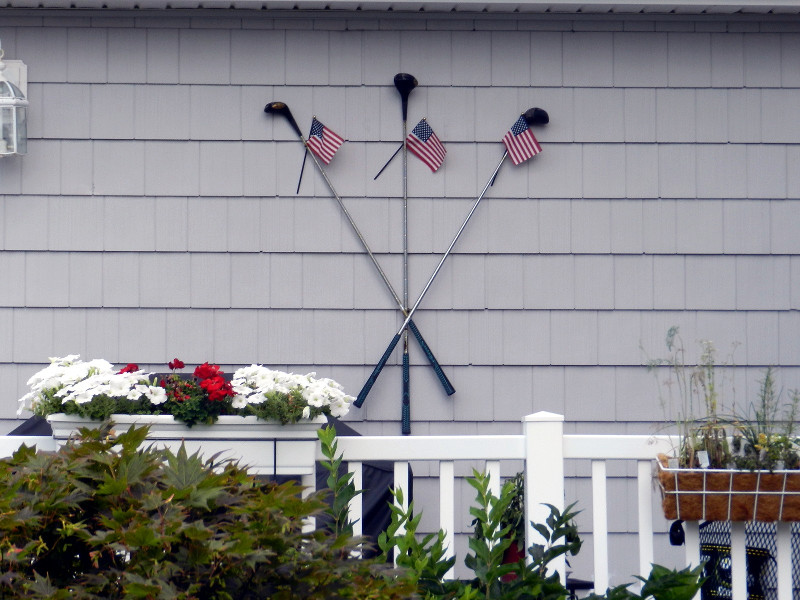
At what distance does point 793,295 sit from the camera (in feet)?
14.0

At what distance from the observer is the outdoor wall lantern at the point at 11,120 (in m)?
4.04

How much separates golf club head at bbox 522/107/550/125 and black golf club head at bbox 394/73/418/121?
1.72ft

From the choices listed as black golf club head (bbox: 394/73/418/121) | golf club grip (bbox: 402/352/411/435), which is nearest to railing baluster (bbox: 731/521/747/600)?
golf club grip (bbox: 402/352/411/435)

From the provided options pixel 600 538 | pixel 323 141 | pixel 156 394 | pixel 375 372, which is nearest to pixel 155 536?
pixel 156 394

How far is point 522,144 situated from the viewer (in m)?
4.26

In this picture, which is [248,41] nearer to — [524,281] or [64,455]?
[524,281]

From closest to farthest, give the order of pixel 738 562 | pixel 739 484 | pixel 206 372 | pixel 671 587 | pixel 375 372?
pixel 671 587, pixel 739 484, pixel 738 562, pixel 206 372, pixel 375 372

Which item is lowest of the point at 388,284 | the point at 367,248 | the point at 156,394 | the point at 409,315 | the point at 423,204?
the point at 156,394

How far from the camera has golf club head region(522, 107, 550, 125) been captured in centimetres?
423

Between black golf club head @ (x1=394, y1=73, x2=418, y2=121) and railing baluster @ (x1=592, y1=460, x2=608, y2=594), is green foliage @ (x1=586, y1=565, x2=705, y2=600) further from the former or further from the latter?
black golf club head @ (x1=394, y1=73, x2=418, y2=121)

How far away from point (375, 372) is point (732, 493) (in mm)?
1940

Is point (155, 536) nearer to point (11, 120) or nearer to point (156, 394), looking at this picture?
point (156, 394)

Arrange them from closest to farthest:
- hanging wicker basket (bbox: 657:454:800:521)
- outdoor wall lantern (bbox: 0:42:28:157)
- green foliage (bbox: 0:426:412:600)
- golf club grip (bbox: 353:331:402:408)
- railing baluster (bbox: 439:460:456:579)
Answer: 1. green foliage (bbox: 0:426:412:600)
2. hanging wicker basket (bbox: 657:454:800:521)
3. railing baluster (bbox: 439:460:456:579)
4. outdoor wall lantern (bbox: 0:42:28:157)
5. golf club grip (bbox: 353:331:402:408)

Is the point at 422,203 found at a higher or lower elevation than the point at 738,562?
higher
